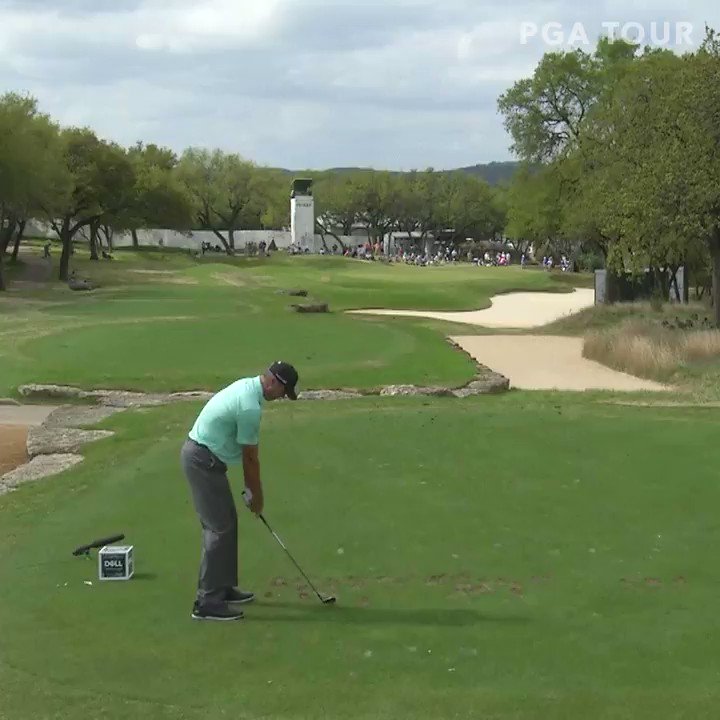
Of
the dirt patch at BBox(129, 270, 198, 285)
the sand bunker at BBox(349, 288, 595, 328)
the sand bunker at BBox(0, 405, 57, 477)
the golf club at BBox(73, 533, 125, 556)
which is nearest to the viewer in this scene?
the golf club at BBox(73, 533, 125, 556)

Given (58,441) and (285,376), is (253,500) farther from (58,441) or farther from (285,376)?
(58,441)

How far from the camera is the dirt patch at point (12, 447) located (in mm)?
14344

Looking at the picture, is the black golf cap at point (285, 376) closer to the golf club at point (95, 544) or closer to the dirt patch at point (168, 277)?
the golf club at point (95, 544)

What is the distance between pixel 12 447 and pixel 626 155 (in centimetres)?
2437

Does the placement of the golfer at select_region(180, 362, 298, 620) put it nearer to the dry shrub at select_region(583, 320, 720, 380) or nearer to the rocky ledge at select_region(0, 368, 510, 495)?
the rocky ledge at select_region(0, 368, 510, 495)

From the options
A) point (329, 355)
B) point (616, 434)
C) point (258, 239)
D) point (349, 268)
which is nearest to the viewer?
point (616, 434)

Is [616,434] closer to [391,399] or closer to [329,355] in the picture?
[391,399]

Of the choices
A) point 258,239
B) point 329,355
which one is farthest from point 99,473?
point 258,239

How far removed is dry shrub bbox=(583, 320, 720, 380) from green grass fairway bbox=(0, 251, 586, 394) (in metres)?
4.79

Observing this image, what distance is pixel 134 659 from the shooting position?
641cm

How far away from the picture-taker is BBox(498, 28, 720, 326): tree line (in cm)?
2969

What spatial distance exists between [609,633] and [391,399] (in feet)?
40.1

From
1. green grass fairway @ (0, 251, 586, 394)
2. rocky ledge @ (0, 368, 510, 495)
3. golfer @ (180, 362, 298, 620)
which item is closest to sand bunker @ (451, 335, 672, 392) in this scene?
green grass fairway @ (0, 251, 586, 394)

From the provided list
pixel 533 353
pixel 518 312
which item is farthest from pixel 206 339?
pixel 518 312
